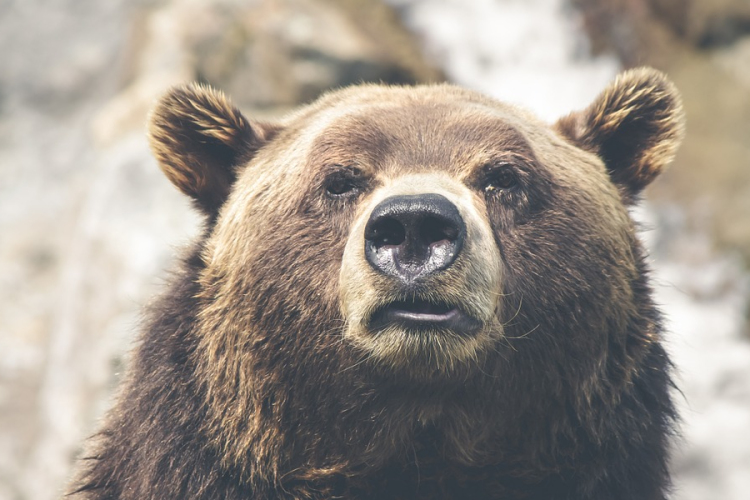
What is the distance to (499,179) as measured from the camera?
504 cm

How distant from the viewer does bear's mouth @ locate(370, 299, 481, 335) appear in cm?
433

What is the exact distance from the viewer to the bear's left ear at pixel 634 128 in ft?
18.9

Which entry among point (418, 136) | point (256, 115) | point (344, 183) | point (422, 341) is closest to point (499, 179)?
point (418, 136)

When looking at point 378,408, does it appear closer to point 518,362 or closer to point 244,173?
point 518,362

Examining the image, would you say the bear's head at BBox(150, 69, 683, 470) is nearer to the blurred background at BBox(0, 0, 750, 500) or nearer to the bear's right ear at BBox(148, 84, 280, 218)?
the bear's right ear at BBox(148, 84, 280, 218)

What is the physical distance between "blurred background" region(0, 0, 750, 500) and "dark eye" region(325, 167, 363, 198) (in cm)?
778

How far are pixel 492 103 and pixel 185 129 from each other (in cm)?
192

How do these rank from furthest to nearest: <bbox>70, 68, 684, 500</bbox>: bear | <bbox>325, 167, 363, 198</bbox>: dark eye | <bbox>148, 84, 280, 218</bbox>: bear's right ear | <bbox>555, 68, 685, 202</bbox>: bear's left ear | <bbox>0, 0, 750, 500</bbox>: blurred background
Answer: <bbox>0, 0, 750, 500</bbox>: blurred background
<bbox>555, 68, 685, 202</bbox>: bear's left ear
<bbox>148, 84, 280, 218</bbox>: bear's right ear
<bbox>325, 167, 363, 198</bbox>: dark eye
<bbox>70, 68, 684, 500</bbox>: bear

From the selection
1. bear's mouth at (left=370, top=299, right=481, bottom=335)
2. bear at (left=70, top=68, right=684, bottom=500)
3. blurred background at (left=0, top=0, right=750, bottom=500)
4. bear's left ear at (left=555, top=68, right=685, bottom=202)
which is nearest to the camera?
bear's mouth at (left=370, top=299, right=481, bottom=335)

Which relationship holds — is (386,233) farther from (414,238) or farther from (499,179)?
(499,179)

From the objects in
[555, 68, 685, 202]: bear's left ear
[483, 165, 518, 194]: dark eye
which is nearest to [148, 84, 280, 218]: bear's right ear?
[483, 165, 518, 194]: dark eye

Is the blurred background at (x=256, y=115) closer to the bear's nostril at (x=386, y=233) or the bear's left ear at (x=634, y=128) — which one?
the bear's left ear at (x=634, y=128)

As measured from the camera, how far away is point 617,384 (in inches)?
200

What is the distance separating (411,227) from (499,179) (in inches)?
41.7
